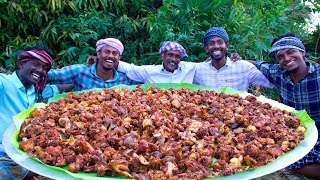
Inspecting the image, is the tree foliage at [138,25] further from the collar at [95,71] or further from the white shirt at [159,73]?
the collar at [95,71]

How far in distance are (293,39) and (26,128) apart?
248cm

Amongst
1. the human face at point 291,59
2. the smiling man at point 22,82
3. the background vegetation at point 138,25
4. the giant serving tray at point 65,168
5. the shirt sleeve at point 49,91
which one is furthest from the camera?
the background vegetation at point 138,25

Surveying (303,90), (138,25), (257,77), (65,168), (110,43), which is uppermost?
(138,25)

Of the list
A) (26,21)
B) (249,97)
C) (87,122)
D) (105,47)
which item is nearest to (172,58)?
(105,47)

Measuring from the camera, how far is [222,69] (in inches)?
183

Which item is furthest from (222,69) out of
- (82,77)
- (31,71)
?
(31,71)

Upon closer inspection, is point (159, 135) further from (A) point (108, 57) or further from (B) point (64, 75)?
(B) point (64, 75)

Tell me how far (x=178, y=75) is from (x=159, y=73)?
0.69ft

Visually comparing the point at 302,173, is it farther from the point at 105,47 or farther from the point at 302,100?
the point at 105,47

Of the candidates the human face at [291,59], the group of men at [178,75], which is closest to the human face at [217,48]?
the group of men at [178,75]

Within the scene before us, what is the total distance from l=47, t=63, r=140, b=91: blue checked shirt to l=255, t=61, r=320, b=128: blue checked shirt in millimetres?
1658

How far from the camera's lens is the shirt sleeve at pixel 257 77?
4.45 meters

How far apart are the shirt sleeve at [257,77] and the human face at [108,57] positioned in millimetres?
1423

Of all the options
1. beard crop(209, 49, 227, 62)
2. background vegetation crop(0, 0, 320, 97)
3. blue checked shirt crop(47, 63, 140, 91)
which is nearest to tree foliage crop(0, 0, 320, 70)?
background vegetation crop(0, 0, 320, 97)
